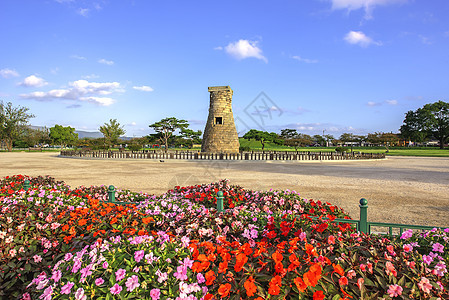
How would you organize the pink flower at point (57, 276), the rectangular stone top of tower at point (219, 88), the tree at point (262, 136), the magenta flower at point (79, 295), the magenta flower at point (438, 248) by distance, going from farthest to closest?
the tree at point (262, 136), the rectangular stone top of tower at point (219, 88), the magenta flower at point (438, 248), the pink flower at point (57, 276), the magenta flower at point (79, 295)

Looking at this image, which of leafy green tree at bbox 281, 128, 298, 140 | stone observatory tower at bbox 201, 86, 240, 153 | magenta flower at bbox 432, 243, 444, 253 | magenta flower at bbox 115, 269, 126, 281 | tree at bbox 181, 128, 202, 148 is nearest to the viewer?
magenta flower at bbox 115, 269, 126, 281

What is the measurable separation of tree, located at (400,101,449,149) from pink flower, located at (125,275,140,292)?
83.5 m

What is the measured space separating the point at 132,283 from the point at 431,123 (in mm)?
84935

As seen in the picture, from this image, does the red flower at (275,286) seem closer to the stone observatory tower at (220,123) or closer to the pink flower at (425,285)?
the pink flower at (425,285)

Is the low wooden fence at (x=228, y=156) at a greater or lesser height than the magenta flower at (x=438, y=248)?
lesser

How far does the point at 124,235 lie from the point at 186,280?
106 cm

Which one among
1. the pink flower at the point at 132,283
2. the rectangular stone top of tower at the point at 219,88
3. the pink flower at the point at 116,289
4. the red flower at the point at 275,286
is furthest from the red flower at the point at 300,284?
the rectangular stone top of tower at the point at 219,88

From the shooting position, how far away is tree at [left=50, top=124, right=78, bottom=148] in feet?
259

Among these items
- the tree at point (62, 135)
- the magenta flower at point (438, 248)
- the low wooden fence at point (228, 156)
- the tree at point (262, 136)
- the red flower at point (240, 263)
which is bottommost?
the low wooden fence at point (228, 156)

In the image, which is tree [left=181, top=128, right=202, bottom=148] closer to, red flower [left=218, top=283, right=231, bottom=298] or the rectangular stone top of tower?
the rectangular stone top of tower

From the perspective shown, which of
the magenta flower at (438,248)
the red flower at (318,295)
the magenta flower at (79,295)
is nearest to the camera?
the red flower at (318,295)

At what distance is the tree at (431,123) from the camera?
6575 cm

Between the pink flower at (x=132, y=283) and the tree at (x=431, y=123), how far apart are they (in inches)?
3289

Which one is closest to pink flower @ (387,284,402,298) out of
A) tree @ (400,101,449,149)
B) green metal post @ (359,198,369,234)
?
green metal post @ (359,198,369,234)
